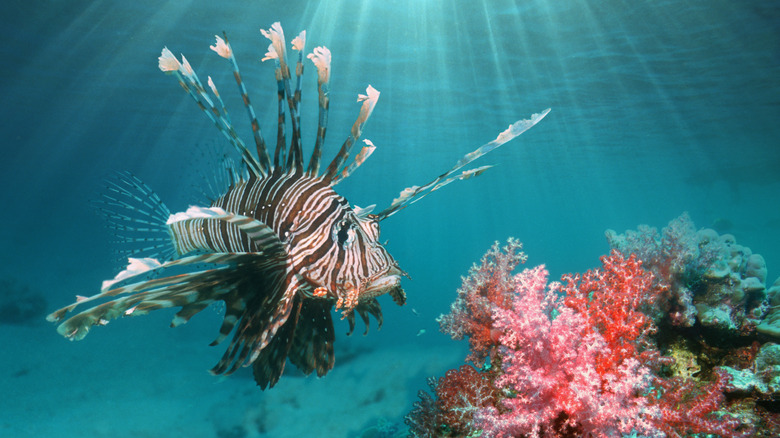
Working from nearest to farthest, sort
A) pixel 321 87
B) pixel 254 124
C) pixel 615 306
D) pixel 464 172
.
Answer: pixel 464 172
pixel 321 87
pixel 615 306
pixel 254 124

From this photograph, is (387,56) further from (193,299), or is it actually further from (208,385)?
(193,299)

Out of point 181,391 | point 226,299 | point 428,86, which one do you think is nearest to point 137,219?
point 226,299

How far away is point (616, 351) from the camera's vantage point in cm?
213

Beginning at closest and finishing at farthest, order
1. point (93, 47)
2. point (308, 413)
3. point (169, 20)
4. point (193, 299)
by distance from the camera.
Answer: point (193, 299), point (308, 413), point (169, 20), point (93, 47)

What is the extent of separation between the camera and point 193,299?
5.92 ft

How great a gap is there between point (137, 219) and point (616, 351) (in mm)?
3734

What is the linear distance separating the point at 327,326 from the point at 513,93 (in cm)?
1789

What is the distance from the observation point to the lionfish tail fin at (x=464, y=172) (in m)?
1.65

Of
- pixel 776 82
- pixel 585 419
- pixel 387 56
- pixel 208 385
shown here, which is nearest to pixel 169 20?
pixel 387 56

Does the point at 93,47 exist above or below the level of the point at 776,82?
above

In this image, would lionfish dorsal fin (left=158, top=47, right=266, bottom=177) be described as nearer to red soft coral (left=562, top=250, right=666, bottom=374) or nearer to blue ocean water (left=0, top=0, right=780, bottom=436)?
blue ocean water (left=0, top=0, right=780, bottom=436)

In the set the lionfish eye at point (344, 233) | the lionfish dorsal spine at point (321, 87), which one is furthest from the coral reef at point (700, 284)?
the lionfish dorsal spine at point (321, 87)

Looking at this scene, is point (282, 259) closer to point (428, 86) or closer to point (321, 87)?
point (321, 87)

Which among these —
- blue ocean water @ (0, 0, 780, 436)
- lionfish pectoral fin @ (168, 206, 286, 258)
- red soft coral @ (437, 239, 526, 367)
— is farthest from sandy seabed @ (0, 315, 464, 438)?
lionfish pectoral fin @ (168, 206, 286, 258)
